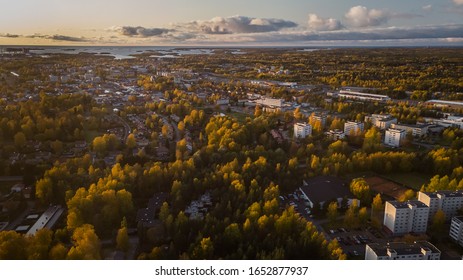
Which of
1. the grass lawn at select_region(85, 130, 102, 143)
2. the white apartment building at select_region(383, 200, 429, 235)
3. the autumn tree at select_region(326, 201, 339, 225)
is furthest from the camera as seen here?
the grass lawn at select_region(85, 130, 102, 143)

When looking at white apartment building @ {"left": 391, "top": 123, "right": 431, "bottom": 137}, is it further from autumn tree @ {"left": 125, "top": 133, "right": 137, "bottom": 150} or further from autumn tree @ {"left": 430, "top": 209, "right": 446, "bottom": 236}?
autumn tree @ {"left": 125, "top": 133, "right": 137, "bottom": 150}

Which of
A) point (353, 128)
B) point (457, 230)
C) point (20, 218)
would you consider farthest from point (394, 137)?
point (20, 218)

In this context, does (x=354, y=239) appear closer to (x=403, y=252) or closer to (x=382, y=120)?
(x=403, y=252)

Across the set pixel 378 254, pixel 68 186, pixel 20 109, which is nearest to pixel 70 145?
pixel 20 109

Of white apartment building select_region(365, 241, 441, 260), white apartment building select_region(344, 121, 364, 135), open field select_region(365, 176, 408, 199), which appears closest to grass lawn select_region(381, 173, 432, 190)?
open field select_region(365, 176, 408, 199)

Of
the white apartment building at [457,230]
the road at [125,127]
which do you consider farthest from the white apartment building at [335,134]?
the road at [125,127]

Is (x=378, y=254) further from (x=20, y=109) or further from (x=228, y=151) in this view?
(x=20, y=109)
